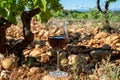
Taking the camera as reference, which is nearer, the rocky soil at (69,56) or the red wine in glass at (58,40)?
the red wine in glass at (58,40)

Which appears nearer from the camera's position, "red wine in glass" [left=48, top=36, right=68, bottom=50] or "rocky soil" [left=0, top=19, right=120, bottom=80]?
"red wine in glass" [left=48, top=36, right=68, bottom=50]

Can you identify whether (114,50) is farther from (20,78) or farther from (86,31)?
(20,78)

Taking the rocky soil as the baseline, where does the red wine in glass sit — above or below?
above

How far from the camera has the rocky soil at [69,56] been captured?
4.39 metres

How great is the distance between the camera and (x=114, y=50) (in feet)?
18.6

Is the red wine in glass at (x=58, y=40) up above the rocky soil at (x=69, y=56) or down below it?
above

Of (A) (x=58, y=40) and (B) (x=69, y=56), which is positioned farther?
(B) (x=69, y=56)

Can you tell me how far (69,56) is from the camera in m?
5.07

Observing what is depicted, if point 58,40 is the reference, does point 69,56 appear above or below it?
below

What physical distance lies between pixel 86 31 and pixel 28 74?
285 centimetres

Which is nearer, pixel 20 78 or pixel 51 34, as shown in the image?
pixel 51 34

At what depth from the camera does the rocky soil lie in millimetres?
4387

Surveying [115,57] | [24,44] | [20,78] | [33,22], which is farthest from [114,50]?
[33,22]

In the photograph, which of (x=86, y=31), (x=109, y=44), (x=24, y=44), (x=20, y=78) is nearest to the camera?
(x=20, y=78)
